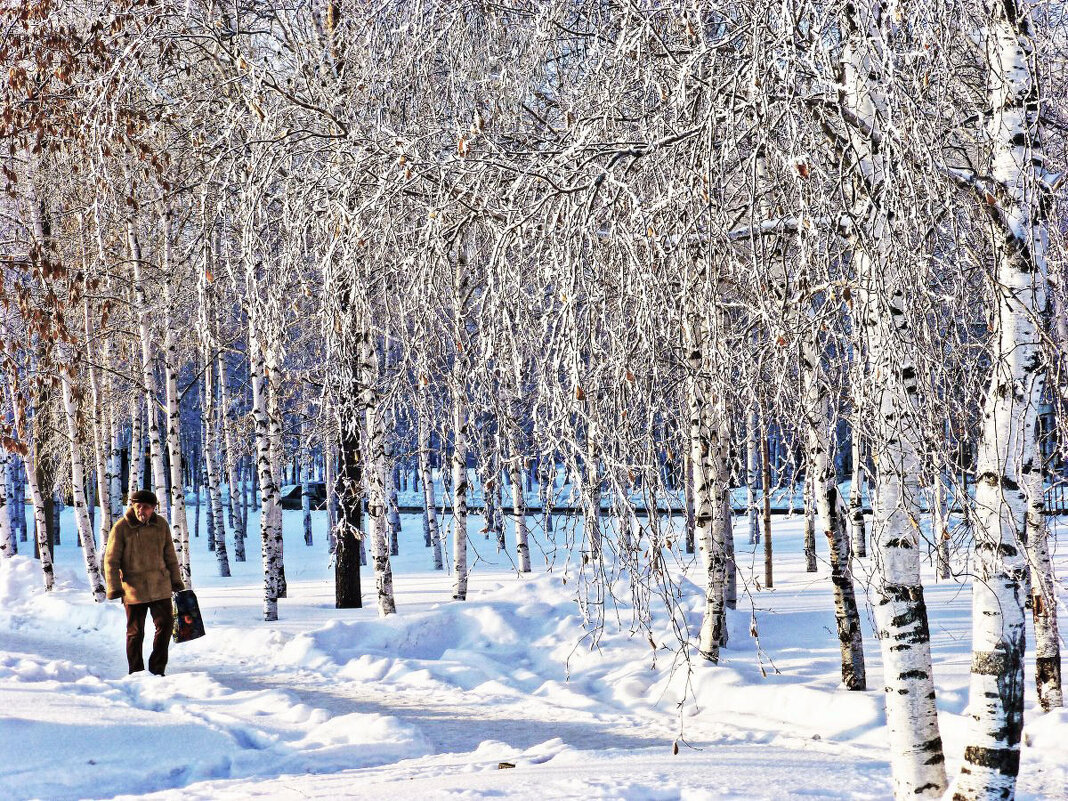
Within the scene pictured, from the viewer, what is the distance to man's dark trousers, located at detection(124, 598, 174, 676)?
829cm

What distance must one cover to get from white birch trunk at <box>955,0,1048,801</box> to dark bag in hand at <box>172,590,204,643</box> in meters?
6.80

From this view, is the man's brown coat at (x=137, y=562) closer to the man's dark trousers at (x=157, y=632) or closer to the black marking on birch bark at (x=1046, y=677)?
the man's dark trousers at (x=157, y=632)

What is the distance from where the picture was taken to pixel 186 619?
8703mm

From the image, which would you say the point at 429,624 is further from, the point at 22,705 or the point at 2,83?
the point at 2,83

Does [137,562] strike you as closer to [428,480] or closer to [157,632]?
[157,632]

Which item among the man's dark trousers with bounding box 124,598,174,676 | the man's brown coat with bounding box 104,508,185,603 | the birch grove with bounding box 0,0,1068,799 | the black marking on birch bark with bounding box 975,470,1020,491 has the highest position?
the birch grove with bounding box 0,0,1068,799

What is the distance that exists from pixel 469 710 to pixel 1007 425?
504 cm

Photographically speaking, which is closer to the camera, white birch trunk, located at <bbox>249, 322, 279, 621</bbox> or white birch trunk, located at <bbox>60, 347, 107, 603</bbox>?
white birch trunk, located at <bbox>249, 322, 279, 621</bbox>

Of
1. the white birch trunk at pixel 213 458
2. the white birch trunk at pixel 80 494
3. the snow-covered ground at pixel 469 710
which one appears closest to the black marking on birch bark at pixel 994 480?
the snow-covered ground at pixel 469 710

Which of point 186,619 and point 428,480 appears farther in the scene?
point 428,480

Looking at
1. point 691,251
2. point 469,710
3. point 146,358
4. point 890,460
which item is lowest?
point 469,710

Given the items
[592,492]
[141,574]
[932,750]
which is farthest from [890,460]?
[141,574]

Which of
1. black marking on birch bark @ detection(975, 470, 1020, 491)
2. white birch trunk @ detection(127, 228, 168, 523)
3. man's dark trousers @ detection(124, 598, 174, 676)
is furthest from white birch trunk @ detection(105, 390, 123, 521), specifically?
black marking on birch bark @ detection(975, 470, 1020, 491)

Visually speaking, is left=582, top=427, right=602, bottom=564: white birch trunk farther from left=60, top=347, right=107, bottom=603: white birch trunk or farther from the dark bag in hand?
left=60, top=347, right=107, bottom=603: white birch trunk
